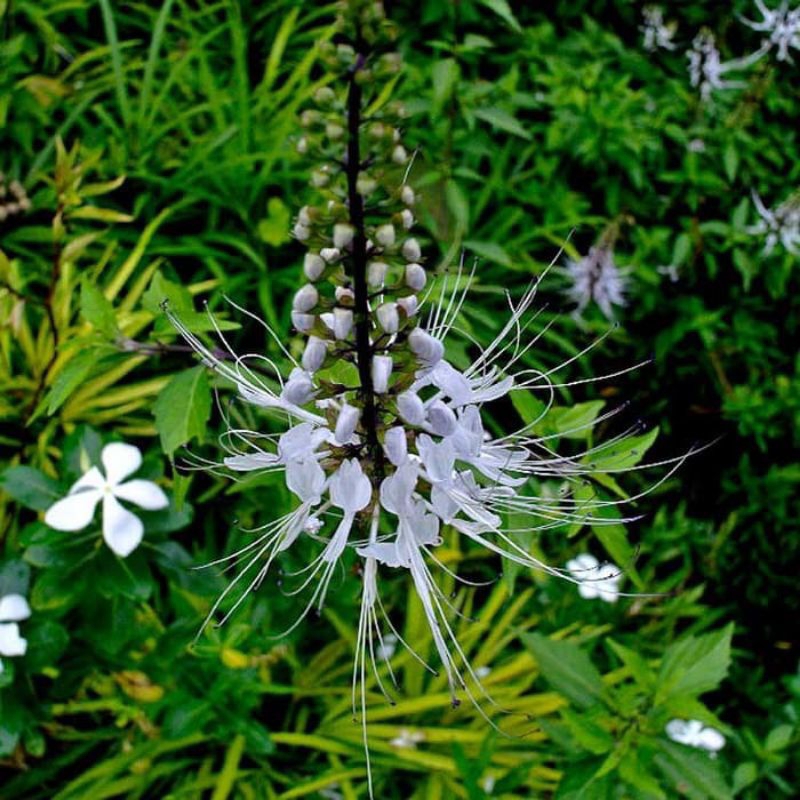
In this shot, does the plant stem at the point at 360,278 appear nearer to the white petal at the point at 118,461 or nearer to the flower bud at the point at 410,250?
the flower bud at the point at 410,250

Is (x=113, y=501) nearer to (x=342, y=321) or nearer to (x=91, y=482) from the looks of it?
(x=91, y=482)

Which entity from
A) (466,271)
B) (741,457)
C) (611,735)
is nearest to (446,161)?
(466,271)

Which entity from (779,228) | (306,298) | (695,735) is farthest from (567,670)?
(779,228)

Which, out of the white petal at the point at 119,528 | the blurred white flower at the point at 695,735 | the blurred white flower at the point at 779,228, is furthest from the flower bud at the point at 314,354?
the blurred white flower at the point at 779,228

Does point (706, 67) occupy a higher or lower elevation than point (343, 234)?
lower

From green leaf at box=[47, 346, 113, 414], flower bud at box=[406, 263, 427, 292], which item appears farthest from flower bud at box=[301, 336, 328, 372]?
green leaf at box=[47, 346, 113, 414]

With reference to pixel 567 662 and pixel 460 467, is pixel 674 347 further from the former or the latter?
pixel 460 467
